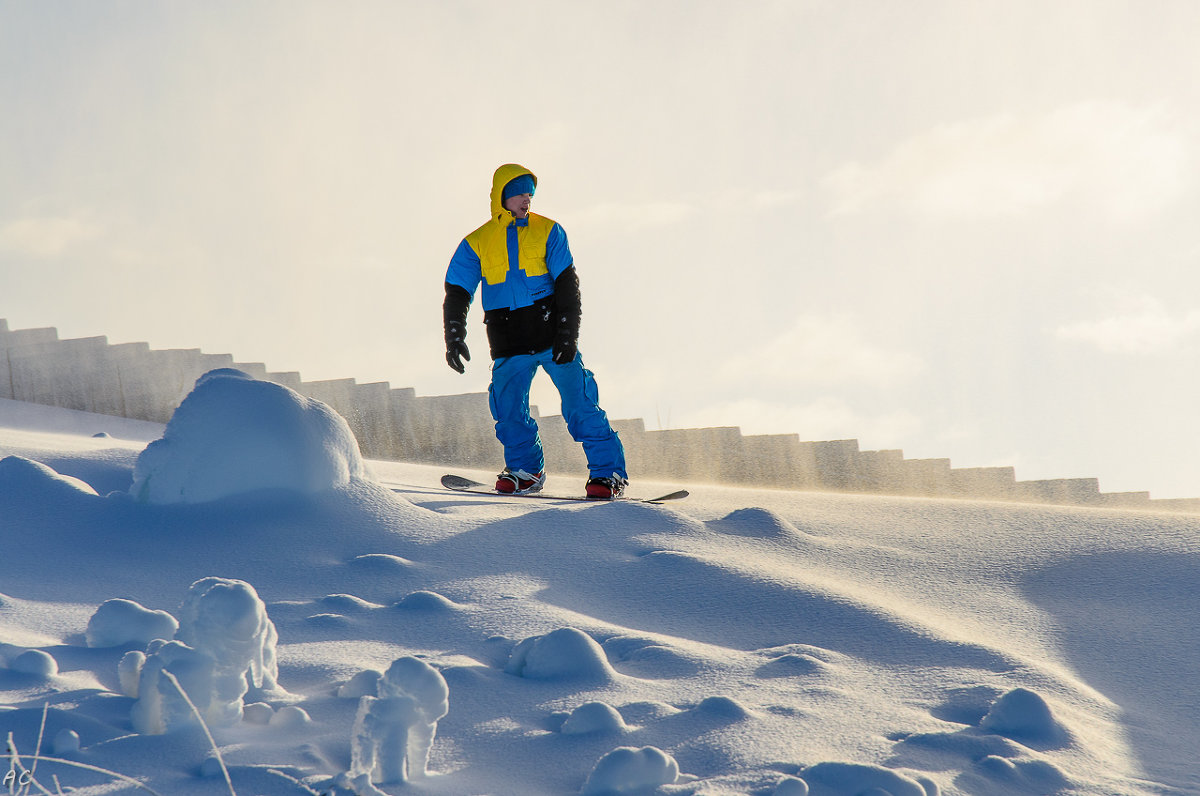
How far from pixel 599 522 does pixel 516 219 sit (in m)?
1.45

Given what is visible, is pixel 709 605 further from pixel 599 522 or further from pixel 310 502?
pixel 310 502

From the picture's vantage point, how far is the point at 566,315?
13.6 ft

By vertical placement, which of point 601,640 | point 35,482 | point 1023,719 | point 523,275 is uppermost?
point 523,275

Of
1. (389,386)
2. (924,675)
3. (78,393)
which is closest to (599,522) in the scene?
(924,675)

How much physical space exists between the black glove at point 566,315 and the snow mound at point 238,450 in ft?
3.61

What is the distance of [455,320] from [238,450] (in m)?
1.31

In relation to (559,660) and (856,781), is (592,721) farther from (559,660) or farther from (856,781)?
(856,781)

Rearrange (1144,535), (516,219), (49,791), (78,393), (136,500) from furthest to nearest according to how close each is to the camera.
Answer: (78,393)
(516,219)
(1144,535)
(136,500)
(49,791)

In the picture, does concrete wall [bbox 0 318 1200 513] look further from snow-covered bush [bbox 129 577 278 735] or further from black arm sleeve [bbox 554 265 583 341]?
snow-covered bush [bbox 129 577 278 735]

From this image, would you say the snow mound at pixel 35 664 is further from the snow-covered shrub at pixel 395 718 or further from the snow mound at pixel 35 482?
the snow mound at pixel 35 482

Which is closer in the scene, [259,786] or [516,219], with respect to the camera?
[259,786]

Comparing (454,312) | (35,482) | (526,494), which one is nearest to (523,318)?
(454,312)

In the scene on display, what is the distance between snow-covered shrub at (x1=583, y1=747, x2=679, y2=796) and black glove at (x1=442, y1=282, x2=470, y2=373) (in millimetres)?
2905

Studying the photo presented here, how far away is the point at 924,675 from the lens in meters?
2.31
